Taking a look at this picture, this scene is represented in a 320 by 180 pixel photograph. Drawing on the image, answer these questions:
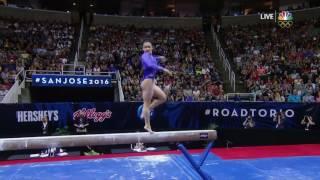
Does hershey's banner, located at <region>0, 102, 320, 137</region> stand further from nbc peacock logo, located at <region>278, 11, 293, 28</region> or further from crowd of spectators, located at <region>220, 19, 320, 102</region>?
nbc peacock logo, located at <region>278, 11, 293, 28</region>

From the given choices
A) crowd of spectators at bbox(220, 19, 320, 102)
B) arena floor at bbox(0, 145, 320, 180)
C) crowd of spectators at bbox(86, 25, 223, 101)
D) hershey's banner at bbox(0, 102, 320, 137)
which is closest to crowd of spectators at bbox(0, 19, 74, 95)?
crowd of spectators at bbox(86, 25, 223, 101)

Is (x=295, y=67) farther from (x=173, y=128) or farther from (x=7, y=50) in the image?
(x=7, y=50)

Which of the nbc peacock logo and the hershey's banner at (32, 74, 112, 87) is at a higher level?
the nbc peacock logo

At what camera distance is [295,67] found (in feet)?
68.7

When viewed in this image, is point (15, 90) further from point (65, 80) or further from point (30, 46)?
point (30, 46)

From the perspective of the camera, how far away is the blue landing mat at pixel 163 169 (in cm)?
1025

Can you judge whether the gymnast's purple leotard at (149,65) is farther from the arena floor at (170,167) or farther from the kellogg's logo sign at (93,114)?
the kellogg's logo sign at (93,114)

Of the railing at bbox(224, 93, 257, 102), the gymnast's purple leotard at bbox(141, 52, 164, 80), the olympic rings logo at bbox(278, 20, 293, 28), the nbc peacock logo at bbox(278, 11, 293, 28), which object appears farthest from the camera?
the olympic rings logo at bbox(278, 20, 293, 28)

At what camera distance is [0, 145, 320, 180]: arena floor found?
10323mm

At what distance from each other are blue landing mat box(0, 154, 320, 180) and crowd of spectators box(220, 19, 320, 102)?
6.06 metres

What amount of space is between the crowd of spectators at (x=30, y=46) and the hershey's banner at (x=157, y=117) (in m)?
3.94

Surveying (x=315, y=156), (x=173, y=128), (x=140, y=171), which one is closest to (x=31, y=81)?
(x=173, y=128)

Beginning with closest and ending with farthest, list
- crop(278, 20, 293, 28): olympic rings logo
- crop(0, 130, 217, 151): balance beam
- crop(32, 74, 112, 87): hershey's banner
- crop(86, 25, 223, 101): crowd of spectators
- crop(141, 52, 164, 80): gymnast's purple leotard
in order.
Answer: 1. crop(141, 52, 164, 80): gymnast's purple leotard
2. crop(0, 130, 217, 151): balance beam
3. crop(32, 74, 112, 87): hershey's banner
4. crop(86, 25, 223, 101): crowd of spectators
5. crop(278, 20, 293, 28): olympic rings logo

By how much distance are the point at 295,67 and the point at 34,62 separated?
13317 millimetres
